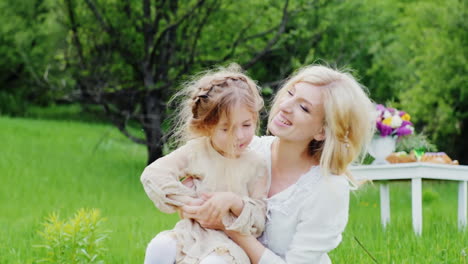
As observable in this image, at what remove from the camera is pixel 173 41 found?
11000mm

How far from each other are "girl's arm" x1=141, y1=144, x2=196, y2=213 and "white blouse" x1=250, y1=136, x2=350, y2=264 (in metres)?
0.41

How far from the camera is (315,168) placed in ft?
10.3

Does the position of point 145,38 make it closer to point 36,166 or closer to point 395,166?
point 36,166

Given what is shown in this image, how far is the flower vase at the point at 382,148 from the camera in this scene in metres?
6.39

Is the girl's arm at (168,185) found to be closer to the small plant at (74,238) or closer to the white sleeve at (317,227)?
the white sleeve at (317,227)

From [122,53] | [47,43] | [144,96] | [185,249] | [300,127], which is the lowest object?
[47,43]

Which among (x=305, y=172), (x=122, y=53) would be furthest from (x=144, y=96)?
(x=305, y=172)

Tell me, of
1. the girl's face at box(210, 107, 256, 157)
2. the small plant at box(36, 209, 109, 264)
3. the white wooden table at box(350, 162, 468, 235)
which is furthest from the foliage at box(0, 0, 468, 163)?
A: the girl's face at box(210, 107, 256, 157)

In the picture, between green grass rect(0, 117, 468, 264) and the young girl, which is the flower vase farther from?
the young girl

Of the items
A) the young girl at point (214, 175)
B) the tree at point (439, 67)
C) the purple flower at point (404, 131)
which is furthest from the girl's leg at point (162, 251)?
the tree at point (439, 67)

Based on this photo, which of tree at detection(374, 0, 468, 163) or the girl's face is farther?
tree at detection(374, 0, 468, 163)

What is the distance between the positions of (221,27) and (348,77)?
28.2 feet

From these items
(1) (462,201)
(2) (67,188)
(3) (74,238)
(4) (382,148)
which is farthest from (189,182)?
(2) (67,188)

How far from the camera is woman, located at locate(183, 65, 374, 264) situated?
2982mm
